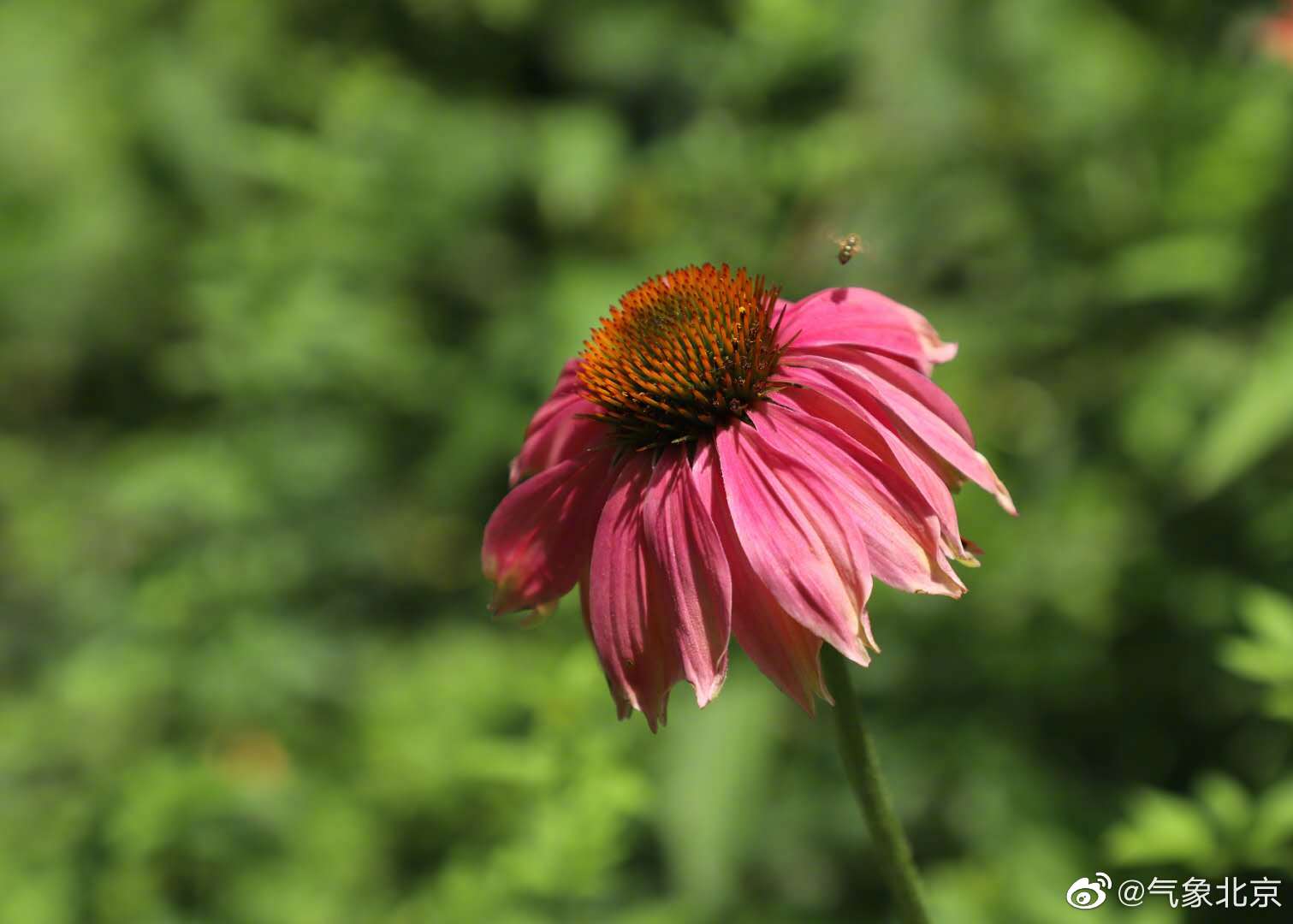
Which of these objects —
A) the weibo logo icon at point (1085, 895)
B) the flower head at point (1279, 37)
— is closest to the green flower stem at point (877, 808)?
the weibo logo icon at point (1085, 895)

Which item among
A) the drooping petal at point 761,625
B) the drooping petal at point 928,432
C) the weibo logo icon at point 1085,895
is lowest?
the weibo logo icon at point 1085,895

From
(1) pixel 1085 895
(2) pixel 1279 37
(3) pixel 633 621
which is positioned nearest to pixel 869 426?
(3) pixel 633 621

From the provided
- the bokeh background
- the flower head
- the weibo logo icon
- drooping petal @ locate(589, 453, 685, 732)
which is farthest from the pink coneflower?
the flower head

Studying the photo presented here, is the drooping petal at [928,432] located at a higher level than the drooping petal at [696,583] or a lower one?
higher

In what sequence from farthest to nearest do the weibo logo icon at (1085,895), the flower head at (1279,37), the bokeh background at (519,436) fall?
the flower head at (1279,37)
the bokeh background at (519,436)
the weibo logo icon at (1085,895)

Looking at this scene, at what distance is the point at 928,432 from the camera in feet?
2.24

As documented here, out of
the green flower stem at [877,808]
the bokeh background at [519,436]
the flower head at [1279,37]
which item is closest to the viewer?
the green flower stem at [877,808]

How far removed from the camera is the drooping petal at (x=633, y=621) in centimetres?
68

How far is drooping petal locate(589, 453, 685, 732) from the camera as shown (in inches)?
26.8

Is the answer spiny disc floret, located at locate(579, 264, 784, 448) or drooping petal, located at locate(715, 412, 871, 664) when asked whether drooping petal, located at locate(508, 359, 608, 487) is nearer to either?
spiny disc floret, located at locate(579, 264, 784, 448)

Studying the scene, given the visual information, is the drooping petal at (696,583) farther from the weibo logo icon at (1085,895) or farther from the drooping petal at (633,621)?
the weibo logo icon at (1085,895)

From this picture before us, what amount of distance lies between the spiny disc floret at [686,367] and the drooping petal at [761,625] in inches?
1.8

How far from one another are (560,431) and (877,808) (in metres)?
0.34

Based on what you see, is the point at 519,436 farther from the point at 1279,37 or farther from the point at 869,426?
the point at 869,426
